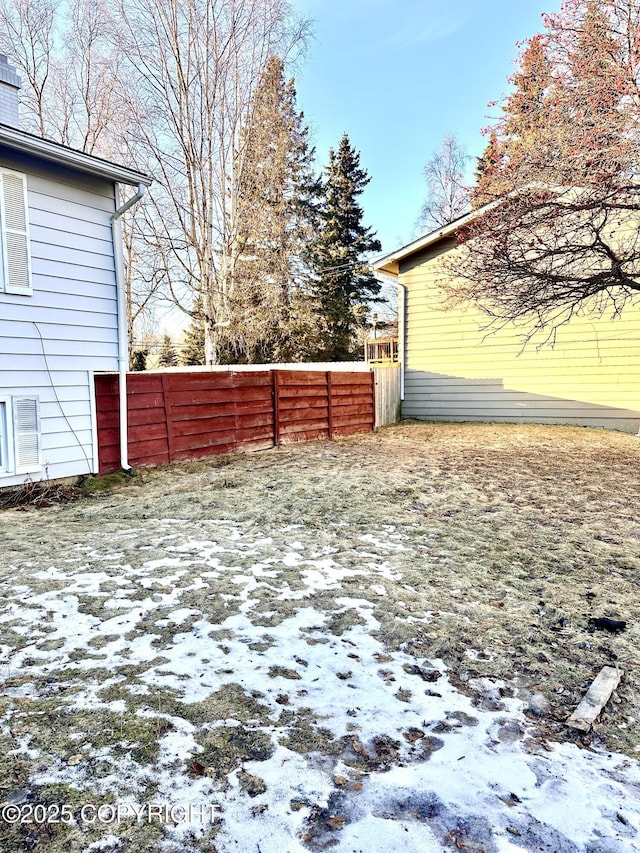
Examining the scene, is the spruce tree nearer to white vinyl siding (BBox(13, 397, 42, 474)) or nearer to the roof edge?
the roof edge

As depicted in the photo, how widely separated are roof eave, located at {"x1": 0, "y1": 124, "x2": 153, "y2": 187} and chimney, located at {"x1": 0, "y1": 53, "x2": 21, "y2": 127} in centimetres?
138

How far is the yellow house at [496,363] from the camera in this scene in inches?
397

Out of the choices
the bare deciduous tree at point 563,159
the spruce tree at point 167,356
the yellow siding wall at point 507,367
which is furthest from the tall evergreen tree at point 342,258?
the bare deciduous tree at point 563,159

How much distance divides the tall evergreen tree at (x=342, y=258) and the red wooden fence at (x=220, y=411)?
363 inches

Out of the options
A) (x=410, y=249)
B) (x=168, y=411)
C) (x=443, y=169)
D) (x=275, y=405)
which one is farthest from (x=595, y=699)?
(x=443, y=169)

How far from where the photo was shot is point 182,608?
2732mm

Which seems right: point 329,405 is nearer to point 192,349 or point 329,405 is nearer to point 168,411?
point 168,411

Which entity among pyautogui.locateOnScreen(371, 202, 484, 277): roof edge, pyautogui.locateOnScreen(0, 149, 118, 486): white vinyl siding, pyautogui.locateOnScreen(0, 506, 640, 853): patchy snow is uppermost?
pyautogui.locateOnScreen(371, 202, 484, 277): roof edge

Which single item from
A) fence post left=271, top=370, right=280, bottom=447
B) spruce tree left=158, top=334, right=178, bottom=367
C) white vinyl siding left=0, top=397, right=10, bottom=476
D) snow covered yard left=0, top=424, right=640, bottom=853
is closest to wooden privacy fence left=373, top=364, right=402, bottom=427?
fence post left=271, top=370, right=280, bottom=447

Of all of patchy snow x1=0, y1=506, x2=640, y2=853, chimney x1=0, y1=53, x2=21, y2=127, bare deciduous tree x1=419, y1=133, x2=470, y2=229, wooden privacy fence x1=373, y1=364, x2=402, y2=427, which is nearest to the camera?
patchy snow x1=0, y1=506, x2=640, y2=853

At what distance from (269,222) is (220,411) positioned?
8.79 meters

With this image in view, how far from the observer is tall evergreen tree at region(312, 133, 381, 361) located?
64.5 ft

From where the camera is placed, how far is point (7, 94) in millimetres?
6078

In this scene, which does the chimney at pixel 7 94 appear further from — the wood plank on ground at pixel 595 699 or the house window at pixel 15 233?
Answer: the wood plank on ground at pixel 595 699
